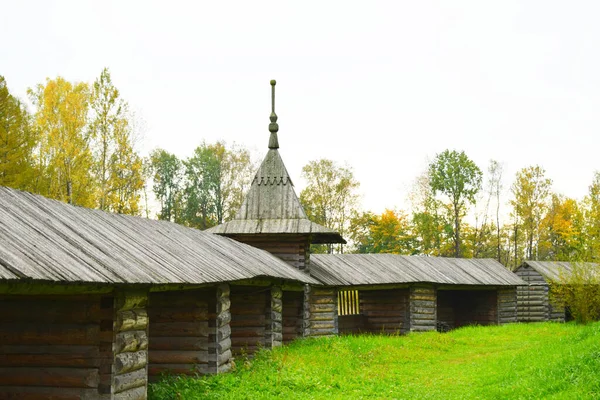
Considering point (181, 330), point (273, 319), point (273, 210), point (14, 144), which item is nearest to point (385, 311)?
point (273, 210)

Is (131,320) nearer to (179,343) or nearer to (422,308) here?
(179,343)

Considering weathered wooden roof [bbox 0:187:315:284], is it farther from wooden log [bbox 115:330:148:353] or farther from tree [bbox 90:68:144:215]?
tree [bbox 90:68:144:215]

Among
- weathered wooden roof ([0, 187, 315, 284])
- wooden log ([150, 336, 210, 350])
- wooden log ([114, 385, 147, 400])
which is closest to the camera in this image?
weathered wooden roof ([0, 187, 315, 284])

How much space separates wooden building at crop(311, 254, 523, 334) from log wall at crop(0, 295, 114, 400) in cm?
1297

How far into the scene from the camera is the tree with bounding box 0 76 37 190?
25422mm

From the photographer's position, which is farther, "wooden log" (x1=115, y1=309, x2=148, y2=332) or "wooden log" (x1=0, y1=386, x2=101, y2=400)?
"wooden log" (x1=115, y1=309, x2=148, y2=332)

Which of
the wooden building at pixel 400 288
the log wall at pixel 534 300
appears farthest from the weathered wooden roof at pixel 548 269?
the wooden building at pixel 400 288

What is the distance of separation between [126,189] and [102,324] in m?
23.5

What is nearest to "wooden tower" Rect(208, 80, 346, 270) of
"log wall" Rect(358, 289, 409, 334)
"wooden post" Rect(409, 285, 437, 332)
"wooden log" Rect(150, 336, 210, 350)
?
"log wall" Rect(358, 289, 409, 334)

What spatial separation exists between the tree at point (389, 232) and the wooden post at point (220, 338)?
3082 centimetres

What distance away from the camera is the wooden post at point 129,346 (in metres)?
8.30

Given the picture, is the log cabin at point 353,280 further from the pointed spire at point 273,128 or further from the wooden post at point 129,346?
the wooden post at point 129,346

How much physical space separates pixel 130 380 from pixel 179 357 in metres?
3.39

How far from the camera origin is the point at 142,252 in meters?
10.1
